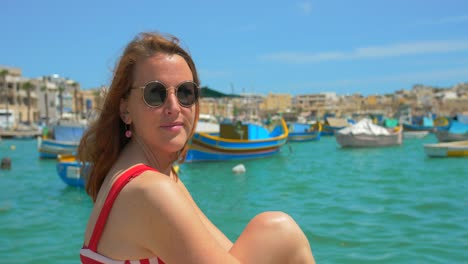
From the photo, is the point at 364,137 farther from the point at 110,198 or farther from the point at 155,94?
the point at 110,198

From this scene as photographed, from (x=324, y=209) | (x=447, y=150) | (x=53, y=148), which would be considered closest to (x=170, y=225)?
(x=324, y=209)

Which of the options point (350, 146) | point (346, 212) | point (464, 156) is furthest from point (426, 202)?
point (350, 146)

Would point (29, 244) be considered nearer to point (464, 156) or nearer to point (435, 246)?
point (435, 246)

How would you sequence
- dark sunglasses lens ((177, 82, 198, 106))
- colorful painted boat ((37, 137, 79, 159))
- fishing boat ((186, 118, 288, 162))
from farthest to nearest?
1. colorful painted boat ((37, 137, 79, 159))
2. fishing boat ((186, 118, 288, 162))
3. dark sunglasses lens ((177, 82, 198, 106))

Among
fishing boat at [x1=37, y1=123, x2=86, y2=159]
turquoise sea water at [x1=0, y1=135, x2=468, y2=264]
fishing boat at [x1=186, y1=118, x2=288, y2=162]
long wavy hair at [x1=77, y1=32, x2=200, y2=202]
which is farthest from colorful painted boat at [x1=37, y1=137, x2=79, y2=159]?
long wavy hair at [x1=77, y1=32, x2=200, y2=202]

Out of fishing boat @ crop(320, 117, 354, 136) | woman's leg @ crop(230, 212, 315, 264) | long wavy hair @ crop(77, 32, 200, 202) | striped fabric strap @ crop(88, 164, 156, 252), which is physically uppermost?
long wavy hair @ crop(77, 32, 200, 202)

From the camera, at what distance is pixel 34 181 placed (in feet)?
51.6

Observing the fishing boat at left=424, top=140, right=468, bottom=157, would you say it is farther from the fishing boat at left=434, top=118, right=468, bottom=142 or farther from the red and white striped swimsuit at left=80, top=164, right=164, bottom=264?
the red and white striped swimsuit at left=80, top=164, right=164, bottom=264

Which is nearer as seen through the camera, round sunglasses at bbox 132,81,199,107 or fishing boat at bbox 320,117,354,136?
round sunglasses at bbox 132,81,199,107

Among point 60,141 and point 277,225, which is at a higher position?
point 277,225

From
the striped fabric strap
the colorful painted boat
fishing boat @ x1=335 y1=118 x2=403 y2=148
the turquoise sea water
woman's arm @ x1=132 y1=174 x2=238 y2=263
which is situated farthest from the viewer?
fishing boat @ x1=335 y1=118 x2=403 y2=148

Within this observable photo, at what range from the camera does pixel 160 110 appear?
70.1 inches

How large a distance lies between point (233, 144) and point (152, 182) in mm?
20502

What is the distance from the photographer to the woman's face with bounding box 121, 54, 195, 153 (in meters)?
1.77
